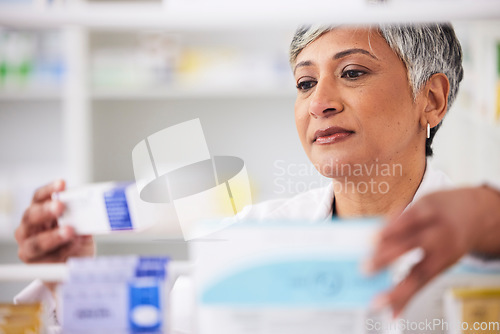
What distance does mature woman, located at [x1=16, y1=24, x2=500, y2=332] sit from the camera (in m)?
0.65

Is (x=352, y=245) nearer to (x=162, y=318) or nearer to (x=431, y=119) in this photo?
(x=162, y=318)

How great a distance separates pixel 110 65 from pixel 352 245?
185 cm

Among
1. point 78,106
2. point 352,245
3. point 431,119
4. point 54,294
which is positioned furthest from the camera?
point 78,106

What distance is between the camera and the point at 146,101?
153cm

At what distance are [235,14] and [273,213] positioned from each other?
27 cm

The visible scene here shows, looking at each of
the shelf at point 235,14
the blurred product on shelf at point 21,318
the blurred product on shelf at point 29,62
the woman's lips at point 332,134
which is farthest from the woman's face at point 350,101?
the blurred product on shelf at point 29,62

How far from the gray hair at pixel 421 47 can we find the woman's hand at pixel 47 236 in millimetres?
381

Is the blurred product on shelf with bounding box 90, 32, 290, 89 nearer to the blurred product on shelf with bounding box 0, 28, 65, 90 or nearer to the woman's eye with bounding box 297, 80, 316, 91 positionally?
the blurred product on shelf with bounding box 0, 28, 65, 90

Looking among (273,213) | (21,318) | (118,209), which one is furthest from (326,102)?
(21,318)

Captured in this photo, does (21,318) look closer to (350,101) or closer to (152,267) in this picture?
(152,267)

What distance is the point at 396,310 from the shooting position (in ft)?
1.65

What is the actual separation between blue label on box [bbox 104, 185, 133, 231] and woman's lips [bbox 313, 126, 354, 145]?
0.27 metres

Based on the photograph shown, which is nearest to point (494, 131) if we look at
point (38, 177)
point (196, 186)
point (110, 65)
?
point (196, 186)

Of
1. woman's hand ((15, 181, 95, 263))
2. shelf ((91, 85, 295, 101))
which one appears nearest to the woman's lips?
woman's hand ((15, 181, 95, 263))
